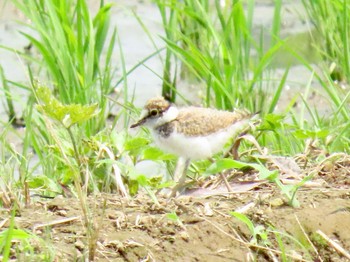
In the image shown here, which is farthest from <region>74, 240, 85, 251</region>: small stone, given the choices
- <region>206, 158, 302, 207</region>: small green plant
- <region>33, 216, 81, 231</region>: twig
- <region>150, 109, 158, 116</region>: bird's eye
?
<region>150, 109, 158, 116</region>: bird's eye

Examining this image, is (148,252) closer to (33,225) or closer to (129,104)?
(33,225)

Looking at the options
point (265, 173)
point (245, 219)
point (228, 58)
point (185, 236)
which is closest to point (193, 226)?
point (185, 236)

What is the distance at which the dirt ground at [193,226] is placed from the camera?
4.05 m

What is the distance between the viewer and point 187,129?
4738mm

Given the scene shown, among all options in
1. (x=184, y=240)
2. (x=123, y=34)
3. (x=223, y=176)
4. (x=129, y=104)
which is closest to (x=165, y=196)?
(x=223, y=176)

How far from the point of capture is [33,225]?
13.7 feet

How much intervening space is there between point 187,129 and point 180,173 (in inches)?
20.8

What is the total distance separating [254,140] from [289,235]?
78 centimetres

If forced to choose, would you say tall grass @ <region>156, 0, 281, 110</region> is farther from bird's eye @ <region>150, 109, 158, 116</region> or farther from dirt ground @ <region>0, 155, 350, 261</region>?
dirt ground @ <region>0, 155, 350, 261</region>

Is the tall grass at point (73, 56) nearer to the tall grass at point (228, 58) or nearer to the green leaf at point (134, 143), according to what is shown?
the tall grass at point (228, 58)

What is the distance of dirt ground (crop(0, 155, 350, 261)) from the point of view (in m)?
4.05

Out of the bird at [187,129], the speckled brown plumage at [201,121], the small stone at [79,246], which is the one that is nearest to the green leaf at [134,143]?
the bird at [187,129]

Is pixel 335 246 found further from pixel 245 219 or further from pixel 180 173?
pixel 180 173

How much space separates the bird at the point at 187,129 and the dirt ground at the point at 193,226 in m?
0.19
